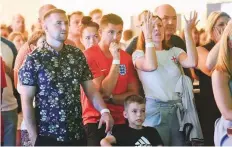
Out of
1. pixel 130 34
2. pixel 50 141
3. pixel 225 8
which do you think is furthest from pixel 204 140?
pixel 130 34

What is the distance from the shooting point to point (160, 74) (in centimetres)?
290

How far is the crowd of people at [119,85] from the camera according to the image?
7.68ft

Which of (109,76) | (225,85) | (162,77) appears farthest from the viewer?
(162,77)

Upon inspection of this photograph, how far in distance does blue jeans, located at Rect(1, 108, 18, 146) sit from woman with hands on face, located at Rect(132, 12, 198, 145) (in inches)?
45.2

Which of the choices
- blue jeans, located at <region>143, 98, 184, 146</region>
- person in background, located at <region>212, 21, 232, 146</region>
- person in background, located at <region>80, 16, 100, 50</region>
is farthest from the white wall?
person in background, located at <region>212, 21, 232, 146</region>

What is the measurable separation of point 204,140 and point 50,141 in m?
1.18

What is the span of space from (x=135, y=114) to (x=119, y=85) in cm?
29

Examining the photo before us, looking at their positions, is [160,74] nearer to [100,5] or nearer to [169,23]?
[169,23]

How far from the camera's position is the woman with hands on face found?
2.85 meters

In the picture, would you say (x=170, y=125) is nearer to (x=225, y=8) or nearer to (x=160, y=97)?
(x=160, y=97)

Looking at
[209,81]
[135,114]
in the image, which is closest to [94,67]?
[135,114]

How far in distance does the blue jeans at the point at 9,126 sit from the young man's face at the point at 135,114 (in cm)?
116

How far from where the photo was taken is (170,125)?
2873 mm

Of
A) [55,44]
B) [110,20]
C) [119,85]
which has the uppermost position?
[110,20]
